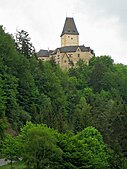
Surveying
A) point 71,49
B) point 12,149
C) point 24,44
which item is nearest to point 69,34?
point 71,49

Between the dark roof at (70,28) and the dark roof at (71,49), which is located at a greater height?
the dark roof at (70,28)

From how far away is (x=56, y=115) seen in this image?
69750 millimetres

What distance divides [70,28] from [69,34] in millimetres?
2154

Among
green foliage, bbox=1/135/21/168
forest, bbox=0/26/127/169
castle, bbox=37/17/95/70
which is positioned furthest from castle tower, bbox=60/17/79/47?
green foliage, bbox=1/135/21/168

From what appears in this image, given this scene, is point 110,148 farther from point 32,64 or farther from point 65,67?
point 65,67

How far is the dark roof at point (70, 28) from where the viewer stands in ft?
510

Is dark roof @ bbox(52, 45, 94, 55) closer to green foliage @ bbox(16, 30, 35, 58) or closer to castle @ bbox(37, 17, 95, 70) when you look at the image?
castle @ bbox(37, 17, 95, 70)

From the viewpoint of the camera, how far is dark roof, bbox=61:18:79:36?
155375 mm

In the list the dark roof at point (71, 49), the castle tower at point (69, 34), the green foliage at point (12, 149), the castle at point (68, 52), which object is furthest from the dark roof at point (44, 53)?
the green foliage at point (12, 149)

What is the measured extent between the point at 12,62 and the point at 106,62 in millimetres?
59044

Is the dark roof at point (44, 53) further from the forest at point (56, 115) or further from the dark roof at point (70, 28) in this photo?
the forest at point (56, 115)

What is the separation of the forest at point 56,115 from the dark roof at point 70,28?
2956 cm

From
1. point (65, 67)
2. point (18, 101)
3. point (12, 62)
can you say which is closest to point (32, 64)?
point (12, 62)

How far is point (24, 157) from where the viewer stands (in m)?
42.2
